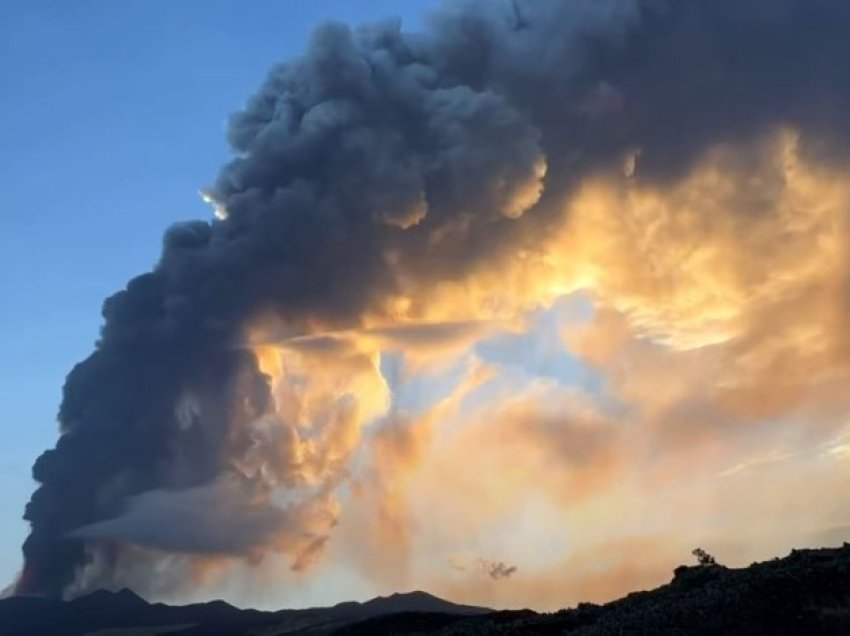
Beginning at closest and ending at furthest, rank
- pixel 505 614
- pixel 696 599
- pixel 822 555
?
pixel 696 599
pixel 822 555
pixel 505 614

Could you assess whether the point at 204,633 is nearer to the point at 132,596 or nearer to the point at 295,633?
the point at 132,596

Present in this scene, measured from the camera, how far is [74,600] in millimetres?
170500

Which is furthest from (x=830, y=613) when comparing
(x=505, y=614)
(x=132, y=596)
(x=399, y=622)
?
(x=132, y=596)

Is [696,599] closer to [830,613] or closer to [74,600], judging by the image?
[830,613]

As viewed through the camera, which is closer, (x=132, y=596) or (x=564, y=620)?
(x=564, y=620)

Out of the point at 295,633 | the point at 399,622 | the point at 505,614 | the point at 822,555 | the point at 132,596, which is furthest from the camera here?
the point at 132,596

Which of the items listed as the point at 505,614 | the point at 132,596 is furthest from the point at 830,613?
→ the point at 132,596

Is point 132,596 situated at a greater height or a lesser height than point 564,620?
greater

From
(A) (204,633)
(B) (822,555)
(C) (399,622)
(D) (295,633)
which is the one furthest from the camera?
(A) (204,633)

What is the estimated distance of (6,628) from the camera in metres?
169

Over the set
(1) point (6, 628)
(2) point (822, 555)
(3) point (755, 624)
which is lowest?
(3) point (755, 624)

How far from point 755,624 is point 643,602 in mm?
10850

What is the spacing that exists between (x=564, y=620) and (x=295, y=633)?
8355cm

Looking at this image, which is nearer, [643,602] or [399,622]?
[643,602]
